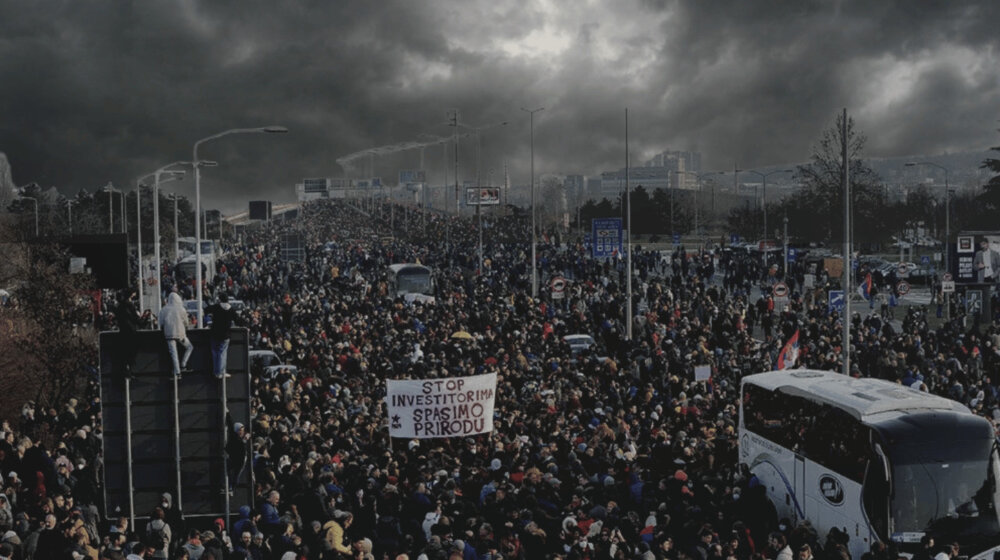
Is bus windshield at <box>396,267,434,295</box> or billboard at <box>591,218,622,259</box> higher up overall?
billboard at <box>591,218,622,259</box>

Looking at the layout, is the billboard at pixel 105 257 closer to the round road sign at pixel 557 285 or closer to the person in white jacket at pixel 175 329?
the round road sign at pixel 557 285

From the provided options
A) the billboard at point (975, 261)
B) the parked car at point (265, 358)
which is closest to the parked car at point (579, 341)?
the parked car at point (265, 358)

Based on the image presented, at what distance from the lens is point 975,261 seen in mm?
40531

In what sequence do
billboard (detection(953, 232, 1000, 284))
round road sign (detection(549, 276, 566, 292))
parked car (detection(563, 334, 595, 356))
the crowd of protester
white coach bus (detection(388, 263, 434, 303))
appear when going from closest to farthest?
the crowd of protester < parked car (detection(563, 334, 595, 356)) < billboard (detection(953, 232, 1000, 284)) < round road sign (detection(549, 276, 566, 292)) < white coach bus (detection(388, 263, 434, 303))

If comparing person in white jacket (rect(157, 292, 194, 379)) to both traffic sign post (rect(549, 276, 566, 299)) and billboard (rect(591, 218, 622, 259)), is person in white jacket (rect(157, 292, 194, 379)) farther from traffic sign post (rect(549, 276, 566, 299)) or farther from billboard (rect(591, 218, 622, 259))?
billboard (rect(591, 218, 622, 259))

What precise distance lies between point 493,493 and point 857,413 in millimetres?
5049

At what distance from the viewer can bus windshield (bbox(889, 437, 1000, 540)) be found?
545 inches

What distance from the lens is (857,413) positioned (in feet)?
48.6

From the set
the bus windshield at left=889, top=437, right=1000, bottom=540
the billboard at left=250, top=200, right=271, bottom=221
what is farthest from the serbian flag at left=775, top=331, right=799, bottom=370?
the billboard at left=250, top=200, right=271, bottom=221

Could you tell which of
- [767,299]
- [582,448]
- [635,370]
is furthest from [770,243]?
[582,448]

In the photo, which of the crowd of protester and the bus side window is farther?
the bus side window

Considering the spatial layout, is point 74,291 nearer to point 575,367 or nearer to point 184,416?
point 575,367

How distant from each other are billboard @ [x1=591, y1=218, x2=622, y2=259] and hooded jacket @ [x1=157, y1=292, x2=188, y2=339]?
31780mm

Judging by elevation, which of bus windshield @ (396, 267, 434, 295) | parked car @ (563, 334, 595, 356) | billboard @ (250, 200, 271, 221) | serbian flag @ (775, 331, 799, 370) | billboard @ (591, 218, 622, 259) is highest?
billboard @ (250, 200, 271, 221)
